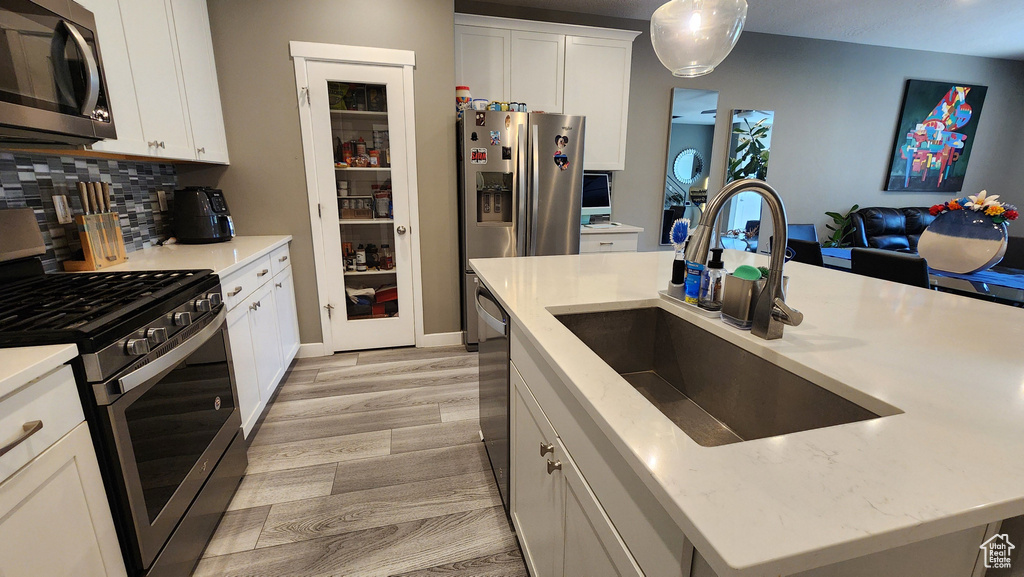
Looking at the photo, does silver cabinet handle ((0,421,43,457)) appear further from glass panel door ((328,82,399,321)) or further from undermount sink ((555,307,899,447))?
glass panel door ((328,82,399,321))

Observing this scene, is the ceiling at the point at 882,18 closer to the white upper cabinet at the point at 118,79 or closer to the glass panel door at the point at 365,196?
the glass panel door at the point at 365,196

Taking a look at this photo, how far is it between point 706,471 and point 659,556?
6.6 inches

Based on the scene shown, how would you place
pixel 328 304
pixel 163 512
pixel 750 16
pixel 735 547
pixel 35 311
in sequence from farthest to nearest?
1. pixel 750 16
2. pixel 328 304
3. pixel 163 512
4. pixel 35 311
5. pixel 735 547

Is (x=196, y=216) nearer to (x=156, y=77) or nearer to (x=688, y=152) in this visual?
(x=156, y=77)

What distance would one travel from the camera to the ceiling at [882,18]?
11.7 ft

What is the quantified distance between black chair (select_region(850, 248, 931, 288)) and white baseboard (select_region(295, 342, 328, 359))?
3552 millimetres

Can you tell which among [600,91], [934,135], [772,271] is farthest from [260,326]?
[934,135]

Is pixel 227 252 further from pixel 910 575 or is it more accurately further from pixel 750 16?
pixel 750 16

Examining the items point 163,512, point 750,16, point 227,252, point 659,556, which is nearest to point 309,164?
point 227,252

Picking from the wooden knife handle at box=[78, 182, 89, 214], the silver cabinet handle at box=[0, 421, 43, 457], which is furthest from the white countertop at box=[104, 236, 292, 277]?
the silver cabinet handle at box=[0, 421, 43, 457]

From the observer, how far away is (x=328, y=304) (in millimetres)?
3115

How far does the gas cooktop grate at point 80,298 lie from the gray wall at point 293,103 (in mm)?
1407

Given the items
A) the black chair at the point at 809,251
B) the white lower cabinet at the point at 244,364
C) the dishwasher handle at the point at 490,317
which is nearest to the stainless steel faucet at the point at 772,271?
the dishwasher handle at the point at 490,317

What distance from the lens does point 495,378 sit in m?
1.63
